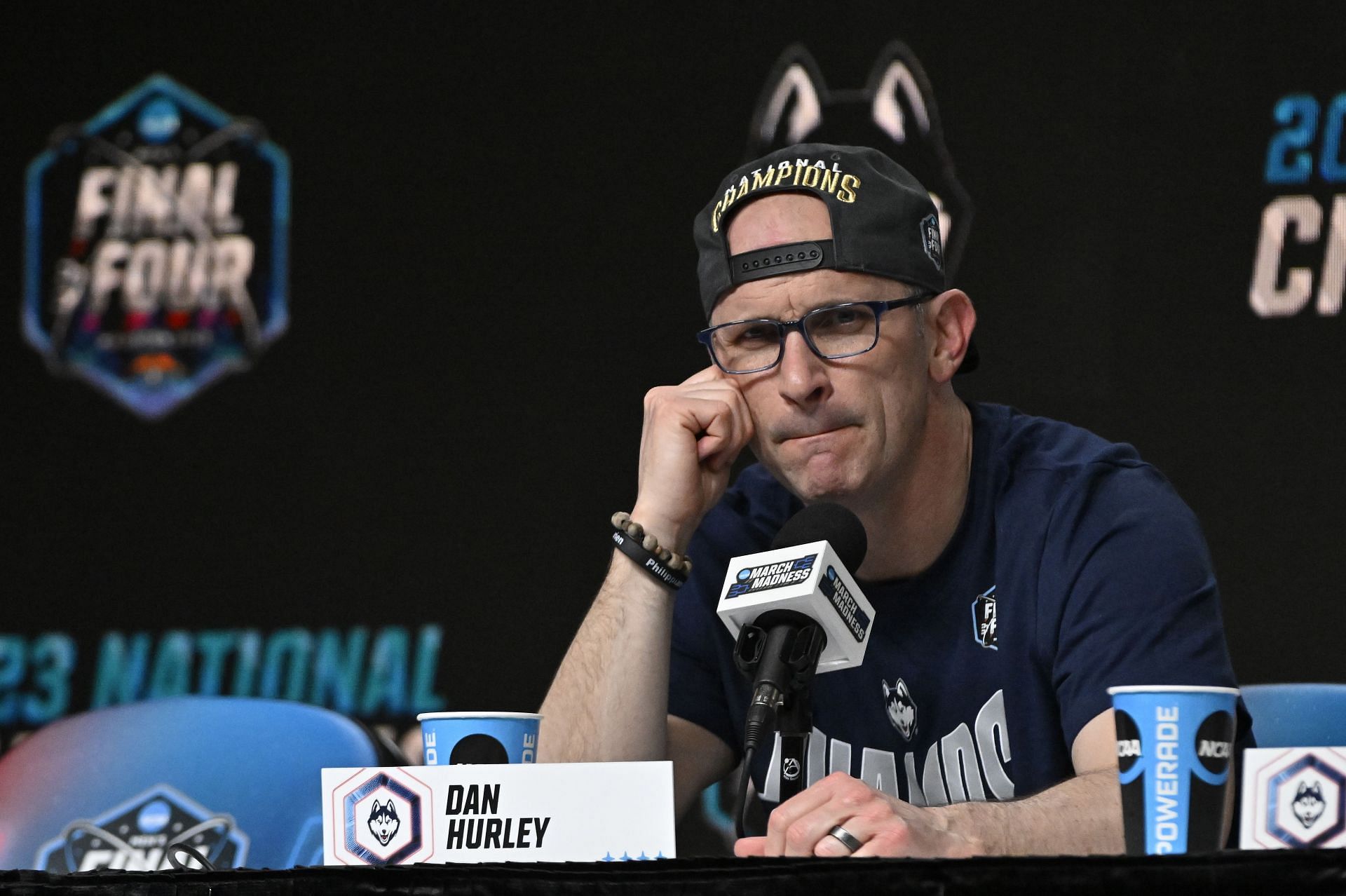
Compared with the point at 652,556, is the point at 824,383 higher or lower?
higher

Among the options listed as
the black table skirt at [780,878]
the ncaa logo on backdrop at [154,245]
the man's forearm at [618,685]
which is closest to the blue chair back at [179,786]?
the man's forearm at [618,685]

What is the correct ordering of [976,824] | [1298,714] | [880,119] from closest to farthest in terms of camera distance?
[976,824] < [1298,714] < [880,119]

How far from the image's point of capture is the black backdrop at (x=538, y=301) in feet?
8.11

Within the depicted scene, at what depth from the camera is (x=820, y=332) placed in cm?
161

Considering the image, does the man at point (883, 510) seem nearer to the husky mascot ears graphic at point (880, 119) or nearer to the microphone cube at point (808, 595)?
the microphone cube at point (808, 595)

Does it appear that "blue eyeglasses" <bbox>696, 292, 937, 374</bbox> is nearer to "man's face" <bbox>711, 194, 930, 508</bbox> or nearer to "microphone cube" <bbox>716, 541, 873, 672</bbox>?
"man's face" <bbox>711, 194, 930, 508</bbox>

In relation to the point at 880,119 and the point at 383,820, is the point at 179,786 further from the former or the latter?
the point at 880,119

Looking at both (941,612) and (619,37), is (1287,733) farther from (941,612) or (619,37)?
(619,37)

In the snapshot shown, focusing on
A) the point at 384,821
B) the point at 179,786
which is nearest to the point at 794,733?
the point at 384,821

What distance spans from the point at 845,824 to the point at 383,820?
1.01ft

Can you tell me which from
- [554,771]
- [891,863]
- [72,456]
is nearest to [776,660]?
[554,771]

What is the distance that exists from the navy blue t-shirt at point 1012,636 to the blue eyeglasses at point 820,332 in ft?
0.73

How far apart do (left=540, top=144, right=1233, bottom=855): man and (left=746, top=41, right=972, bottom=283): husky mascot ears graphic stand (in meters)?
0.89

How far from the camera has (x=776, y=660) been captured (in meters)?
1.06
